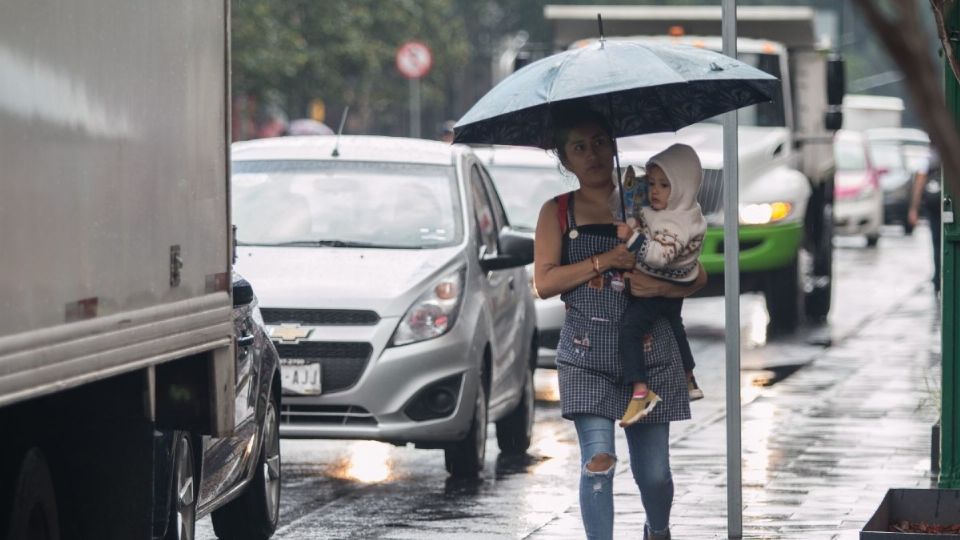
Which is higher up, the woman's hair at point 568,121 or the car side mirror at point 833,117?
the car side mirror at point 833,117

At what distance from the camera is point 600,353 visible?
676cm

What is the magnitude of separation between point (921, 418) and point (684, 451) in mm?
2115

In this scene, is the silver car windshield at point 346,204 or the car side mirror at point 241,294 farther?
the silver car windshield at point 346,204

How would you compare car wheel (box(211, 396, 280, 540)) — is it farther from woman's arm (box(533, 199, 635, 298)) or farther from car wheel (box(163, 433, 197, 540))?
woman's arm (box(533, 199, 635, 298))

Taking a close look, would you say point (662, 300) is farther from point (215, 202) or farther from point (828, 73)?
point (828, 73)

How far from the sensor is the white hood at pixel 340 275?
9992mm

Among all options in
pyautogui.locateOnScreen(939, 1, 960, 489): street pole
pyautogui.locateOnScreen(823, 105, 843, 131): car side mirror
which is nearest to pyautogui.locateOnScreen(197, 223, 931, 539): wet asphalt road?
pyautogui.locateOnScreen(939, 1, 960, 489): street pole

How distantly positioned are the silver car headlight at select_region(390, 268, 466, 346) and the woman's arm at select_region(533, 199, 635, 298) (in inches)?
125

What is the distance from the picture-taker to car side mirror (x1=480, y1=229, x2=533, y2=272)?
1030 centimetres

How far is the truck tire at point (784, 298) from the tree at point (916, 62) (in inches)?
671

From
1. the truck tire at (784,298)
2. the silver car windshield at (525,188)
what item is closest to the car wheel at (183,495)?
the silver car windshield at (525,188)

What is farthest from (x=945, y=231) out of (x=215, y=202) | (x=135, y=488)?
(x=135, y=488)

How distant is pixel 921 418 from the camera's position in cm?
1248

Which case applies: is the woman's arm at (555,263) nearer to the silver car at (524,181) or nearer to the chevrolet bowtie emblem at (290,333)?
the chevrolet bowtie emblem at (290,333)
